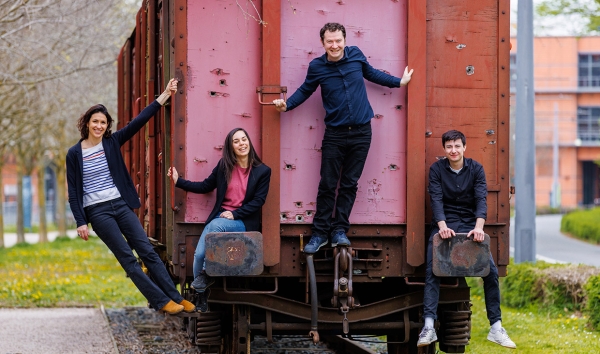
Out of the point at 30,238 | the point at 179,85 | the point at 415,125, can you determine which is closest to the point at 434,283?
the point at 415,125

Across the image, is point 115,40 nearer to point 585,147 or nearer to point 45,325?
point 45,325

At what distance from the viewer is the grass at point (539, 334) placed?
29.5 feet

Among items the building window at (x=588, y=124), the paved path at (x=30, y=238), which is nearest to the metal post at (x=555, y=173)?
the building window at (x=588, y=124)

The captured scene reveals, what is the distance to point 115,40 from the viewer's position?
19.4 meters

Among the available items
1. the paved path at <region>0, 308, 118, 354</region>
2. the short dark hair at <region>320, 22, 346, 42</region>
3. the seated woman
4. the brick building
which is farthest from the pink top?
the brick building

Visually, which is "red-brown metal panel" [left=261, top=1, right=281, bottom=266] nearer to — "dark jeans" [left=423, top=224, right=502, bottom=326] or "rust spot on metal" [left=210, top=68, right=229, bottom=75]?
"rust spot on metal" [left=210, top=68, right=229, bottom=75]

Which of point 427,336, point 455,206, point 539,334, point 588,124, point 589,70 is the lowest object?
point 539,334

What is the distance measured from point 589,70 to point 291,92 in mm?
56546

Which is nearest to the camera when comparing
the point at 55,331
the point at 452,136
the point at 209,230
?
the point at 209,230

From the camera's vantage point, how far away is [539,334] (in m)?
9.86

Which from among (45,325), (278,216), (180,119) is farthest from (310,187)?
(45,325)

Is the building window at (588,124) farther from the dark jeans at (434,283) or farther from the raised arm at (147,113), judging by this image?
the raised arm at (147,113)

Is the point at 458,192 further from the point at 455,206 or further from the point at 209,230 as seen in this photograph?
the point at 209,230

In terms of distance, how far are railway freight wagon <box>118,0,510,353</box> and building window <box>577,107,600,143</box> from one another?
5662cm
